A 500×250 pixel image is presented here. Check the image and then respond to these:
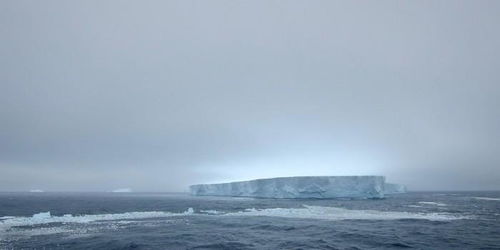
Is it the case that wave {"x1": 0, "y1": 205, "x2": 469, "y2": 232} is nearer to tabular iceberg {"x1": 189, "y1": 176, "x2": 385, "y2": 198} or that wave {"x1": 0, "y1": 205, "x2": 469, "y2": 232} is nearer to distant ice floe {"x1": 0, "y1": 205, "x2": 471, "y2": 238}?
distant ice floe {"x1": 0, "y1": 205, "x2": 471, "y2": 238}

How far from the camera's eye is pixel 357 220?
33250mm

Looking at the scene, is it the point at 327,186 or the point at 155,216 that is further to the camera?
the point at 327,186

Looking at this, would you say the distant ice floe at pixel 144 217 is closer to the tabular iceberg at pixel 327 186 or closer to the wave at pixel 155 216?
the wave at pixel 155 216

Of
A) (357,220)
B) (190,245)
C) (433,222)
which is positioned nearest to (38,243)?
(190,245)

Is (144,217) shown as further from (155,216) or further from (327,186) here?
(327,186)

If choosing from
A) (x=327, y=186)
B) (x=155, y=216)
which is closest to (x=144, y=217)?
(x=155, y=216)

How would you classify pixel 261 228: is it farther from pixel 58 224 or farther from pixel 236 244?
pixel 58 224

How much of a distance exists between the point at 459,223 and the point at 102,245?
96.4 feet

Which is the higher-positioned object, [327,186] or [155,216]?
[327,186]

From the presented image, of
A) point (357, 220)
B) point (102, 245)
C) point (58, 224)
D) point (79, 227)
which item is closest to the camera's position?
point (102, 245)

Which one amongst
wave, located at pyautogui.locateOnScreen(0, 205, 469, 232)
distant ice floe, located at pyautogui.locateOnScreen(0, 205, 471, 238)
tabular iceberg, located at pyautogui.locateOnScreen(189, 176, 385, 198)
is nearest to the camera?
distant ice floe, located at pyautogui.locateOnScreen(0, 205, 471, 238)

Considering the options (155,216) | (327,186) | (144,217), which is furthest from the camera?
(327,186)

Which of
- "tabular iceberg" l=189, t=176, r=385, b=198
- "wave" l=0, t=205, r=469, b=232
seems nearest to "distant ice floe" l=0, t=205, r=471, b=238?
"wave" l=0, t=205, r=469, b=232

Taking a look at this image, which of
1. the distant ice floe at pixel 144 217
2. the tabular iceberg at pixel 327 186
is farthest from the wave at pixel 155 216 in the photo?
the tabular iceberg at pixel 327 186
